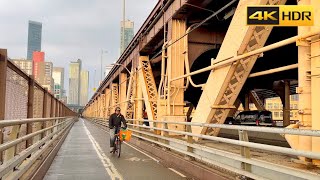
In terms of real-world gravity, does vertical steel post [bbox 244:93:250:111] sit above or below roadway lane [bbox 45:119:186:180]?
above

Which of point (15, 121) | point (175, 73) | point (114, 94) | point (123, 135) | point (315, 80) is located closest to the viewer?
point (15, 121)

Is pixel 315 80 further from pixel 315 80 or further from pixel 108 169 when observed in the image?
pixel 108 169

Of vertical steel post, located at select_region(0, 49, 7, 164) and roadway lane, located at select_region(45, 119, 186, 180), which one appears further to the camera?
roadway lane, located at select_region(45, 119, 186, 180)

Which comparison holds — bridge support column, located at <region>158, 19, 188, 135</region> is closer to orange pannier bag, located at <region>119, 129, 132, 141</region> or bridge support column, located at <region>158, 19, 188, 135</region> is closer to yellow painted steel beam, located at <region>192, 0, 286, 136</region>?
yellow painted steel beam, located at <region>192, 0, 286, 136</region>

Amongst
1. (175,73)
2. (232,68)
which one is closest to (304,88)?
(232,68)

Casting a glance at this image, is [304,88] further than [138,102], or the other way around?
[138,102]

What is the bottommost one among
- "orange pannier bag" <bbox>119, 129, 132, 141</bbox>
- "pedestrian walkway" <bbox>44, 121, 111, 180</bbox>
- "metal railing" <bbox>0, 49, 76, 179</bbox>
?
"pedestrian walkway" <bbox>44, 121, 111, 180</bbox>

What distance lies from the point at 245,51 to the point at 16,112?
677 centimetres

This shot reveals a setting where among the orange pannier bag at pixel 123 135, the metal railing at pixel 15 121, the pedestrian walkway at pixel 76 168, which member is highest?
the metal railing at pixel 15 121

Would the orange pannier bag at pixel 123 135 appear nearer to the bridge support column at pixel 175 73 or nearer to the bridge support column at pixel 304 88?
the bridge support column at pixel 175 73

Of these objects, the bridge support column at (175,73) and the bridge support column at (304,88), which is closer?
the bridge support column at (304,88)

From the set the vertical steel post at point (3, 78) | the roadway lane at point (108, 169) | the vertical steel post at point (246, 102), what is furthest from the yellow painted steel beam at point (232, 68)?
the vertical steel post at point (246, 102)

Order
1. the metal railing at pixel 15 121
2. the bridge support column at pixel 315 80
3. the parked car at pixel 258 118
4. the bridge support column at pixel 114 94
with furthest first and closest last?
the bridge support column at pixel 114 94 → the parked car at pixel 258 118 → the bridge support column at pixel 315 80 → the metal railing at pixel 15 121

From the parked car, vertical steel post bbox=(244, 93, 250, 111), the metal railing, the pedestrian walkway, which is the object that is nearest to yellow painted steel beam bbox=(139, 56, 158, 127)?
the pedestrian walkway
